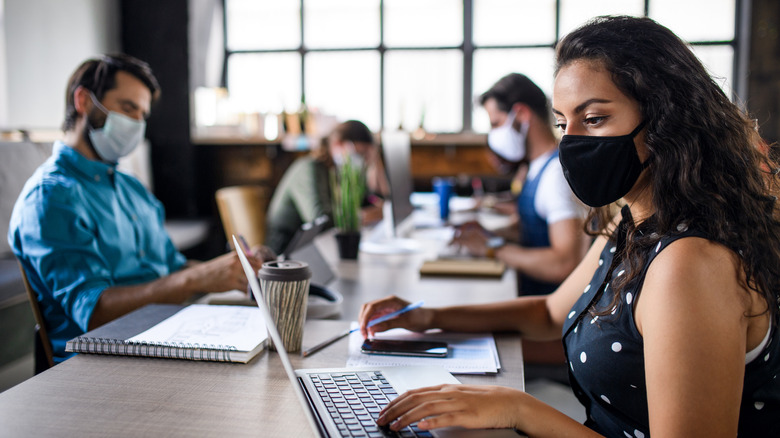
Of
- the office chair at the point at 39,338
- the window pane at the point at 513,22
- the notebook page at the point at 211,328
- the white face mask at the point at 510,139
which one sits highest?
the window pane at the point at 513,22

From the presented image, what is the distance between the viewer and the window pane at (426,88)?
543cm

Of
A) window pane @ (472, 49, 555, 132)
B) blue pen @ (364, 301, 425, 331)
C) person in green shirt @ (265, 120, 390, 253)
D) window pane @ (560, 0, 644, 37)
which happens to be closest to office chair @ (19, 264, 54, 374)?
blue pen @ (364, 301, 425, 331)

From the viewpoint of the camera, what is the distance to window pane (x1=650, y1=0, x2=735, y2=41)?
5059mm

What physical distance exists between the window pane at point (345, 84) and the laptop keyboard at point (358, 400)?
4.70m

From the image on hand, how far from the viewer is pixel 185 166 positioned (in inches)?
203

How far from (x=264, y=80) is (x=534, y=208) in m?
3.93

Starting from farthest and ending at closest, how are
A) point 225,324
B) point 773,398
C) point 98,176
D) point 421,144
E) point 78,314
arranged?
point 421,144
point 98,176
point 78,314
point 225,324
point 773,398

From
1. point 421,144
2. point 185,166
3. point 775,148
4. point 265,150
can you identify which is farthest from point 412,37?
point 775,148

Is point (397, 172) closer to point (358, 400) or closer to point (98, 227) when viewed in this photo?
point (98, 227)

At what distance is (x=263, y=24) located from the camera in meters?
5.65

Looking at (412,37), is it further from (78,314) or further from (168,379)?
(168,379)

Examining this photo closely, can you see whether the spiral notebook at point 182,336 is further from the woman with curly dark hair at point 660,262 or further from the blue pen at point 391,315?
the woman with curly dark hair at point 660,262

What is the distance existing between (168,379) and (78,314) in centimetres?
63

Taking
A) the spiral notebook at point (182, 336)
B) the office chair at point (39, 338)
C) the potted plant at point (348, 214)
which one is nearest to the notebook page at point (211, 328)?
the spiral notebook at point (182, 336)
